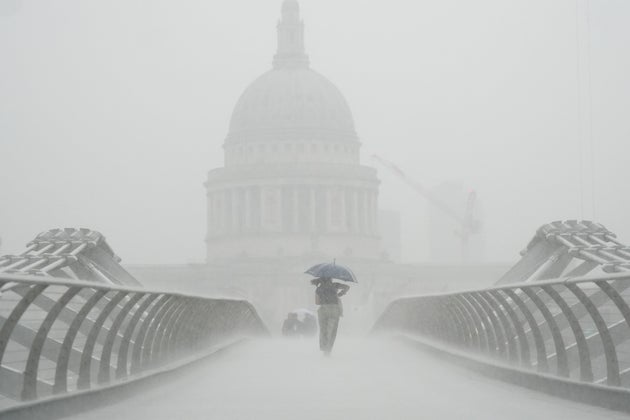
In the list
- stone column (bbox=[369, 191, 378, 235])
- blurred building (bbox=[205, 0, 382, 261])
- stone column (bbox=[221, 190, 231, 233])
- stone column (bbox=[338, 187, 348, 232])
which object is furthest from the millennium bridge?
stone column (bbox=[369, 191, 378, 235])

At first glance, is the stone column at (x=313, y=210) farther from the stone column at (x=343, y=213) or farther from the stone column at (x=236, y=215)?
the stone column at (x=236, y=215)

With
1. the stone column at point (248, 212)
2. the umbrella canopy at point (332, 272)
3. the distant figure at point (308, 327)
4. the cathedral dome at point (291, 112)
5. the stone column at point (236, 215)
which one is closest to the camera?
the umbrella canopy at point (332, 272)

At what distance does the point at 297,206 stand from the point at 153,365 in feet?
429

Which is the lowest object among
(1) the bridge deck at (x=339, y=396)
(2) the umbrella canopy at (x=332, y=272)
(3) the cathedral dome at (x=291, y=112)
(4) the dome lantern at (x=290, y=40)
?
(1) the bridge deck at (x=339, y=396)

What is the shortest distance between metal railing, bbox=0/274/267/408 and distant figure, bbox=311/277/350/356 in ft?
11.5

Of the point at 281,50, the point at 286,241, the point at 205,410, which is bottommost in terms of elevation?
the point at 205,410

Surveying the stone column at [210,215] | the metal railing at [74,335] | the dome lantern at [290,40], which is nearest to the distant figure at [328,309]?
the metal railing at [74,335]

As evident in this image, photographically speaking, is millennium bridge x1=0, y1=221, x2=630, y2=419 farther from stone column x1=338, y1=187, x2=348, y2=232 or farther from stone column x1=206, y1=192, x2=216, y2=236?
stone column x1=206, y1=192, x2=216, y2=236

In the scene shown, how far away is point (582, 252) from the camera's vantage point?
19.7 metres

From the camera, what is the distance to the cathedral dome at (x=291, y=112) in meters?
151

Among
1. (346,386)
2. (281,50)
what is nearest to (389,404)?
(346,386)

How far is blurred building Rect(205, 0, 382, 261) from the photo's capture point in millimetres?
146500

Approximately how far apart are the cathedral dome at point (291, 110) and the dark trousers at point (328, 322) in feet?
416

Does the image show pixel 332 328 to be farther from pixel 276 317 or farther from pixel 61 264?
pixel 276 317
